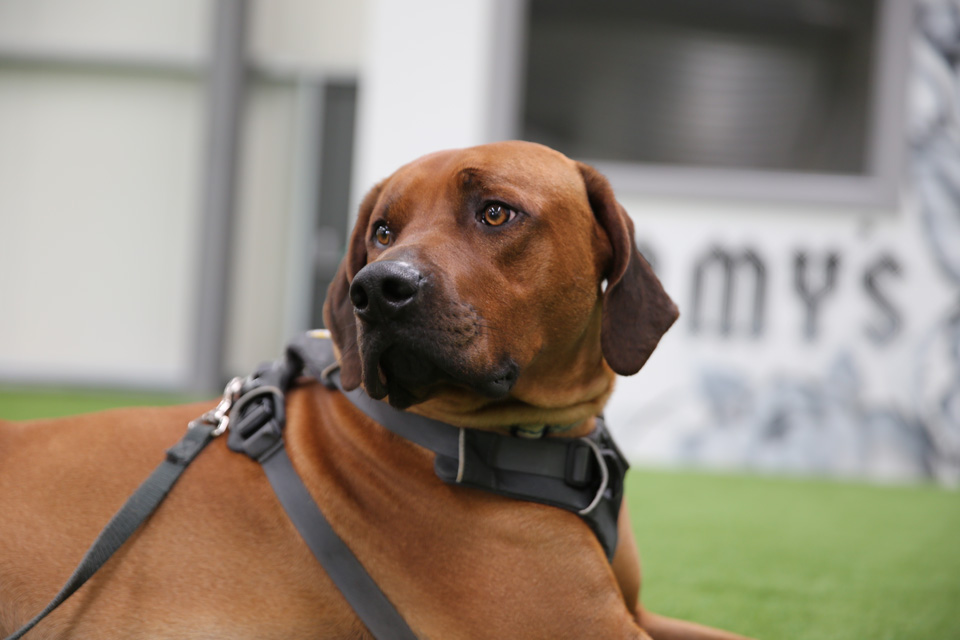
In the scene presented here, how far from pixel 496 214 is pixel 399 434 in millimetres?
508

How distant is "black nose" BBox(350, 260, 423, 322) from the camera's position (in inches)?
54.2

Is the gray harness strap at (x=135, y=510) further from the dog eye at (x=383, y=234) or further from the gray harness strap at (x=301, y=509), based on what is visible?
the dog eye at (x=383, y=234)

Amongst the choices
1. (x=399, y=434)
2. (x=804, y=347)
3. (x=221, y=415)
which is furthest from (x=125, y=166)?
(x=399, y=434)

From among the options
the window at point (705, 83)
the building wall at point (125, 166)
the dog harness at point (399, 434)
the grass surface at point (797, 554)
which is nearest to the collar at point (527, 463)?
the dog harness at point (399, 434)

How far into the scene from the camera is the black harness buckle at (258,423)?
5.31 feet

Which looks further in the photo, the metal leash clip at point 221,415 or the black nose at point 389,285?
the metal leash clip at point 221,415

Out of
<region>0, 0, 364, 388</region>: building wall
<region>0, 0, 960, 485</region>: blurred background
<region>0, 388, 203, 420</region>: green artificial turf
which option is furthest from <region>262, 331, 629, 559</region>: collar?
<region>0, 0, 364, 388</region>: building wall

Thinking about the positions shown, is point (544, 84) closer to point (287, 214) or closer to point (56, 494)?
point (287, 214)

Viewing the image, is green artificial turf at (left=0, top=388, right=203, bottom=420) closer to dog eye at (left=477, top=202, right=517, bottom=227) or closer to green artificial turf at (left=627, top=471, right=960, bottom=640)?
green artificial turf at (left=627, top=471, right=960, bottom=640)

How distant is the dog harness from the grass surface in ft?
3.04

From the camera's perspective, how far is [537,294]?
160 cm

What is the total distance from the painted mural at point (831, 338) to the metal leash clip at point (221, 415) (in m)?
4.09

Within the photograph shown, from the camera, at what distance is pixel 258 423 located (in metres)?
1.66

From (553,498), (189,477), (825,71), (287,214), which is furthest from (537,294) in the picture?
(287,214)
